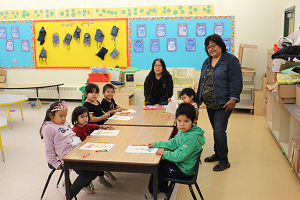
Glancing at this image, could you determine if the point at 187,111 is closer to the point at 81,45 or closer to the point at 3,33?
the point at 81,45

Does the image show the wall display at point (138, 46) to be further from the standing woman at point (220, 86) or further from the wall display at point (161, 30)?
the standing woman at point (220, 86)

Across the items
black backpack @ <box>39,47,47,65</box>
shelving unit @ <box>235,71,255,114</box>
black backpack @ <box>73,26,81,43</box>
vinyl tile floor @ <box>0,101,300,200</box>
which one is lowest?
vinyl tile floor @ <box>0,101,300,200</box>

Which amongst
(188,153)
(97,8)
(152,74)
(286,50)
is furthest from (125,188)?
(97,8)

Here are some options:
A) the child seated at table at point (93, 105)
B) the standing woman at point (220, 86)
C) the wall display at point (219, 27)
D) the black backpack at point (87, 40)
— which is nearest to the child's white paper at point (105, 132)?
the child seated at table at point (93, 105)

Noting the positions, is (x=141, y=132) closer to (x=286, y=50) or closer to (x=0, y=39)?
(x=286, y=50)

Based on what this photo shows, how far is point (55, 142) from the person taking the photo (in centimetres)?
231

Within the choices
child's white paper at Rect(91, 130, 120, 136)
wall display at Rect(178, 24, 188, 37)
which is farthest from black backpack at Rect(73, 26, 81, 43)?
child's white paper at Rect(91, 130, 120, 136)

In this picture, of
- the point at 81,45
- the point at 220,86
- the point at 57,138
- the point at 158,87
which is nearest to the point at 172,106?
the point at 220,86

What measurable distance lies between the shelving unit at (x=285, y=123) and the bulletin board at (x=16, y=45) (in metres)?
6.30

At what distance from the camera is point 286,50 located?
12.2ft

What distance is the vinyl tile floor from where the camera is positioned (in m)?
2.61

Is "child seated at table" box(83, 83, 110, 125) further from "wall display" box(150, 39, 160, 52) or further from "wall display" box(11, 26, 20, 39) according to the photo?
"wall display" box(11, 26, 20, 39)

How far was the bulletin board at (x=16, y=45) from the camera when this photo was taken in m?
7.48

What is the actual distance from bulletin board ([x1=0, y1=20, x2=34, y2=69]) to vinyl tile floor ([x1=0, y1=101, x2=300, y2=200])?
12.5 feet
